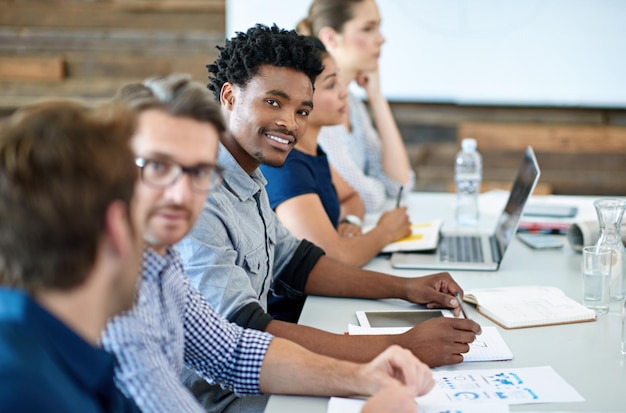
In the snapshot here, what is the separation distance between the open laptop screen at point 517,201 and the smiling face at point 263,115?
0.65 m

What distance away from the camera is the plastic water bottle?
8.65ft

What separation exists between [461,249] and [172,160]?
1334mm

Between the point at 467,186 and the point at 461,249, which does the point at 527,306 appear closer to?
the point at 461,249

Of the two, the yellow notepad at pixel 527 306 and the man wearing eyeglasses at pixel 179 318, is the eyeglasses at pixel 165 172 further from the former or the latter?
the yellow notepad at pixel 527 306

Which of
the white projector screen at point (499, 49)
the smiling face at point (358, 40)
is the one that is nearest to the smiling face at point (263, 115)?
the smiling face at point (358, 40)

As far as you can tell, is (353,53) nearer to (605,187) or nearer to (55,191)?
(605,187)

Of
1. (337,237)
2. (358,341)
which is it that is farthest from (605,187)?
(358,341)

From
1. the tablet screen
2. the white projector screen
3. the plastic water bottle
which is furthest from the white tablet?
the white projector screen

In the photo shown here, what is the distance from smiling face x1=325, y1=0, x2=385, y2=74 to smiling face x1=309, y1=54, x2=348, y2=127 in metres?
0.57

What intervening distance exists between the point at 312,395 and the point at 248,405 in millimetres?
299

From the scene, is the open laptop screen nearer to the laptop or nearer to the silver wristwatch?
the laptop

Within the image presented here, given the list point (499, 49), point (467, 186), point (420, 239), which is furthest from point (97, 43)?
point (420, 239)

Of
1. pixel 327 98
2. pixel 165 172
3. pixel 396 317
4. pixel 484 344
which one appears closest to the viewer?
pixel 165 172

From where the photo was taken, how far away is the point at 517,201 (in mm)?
2141
